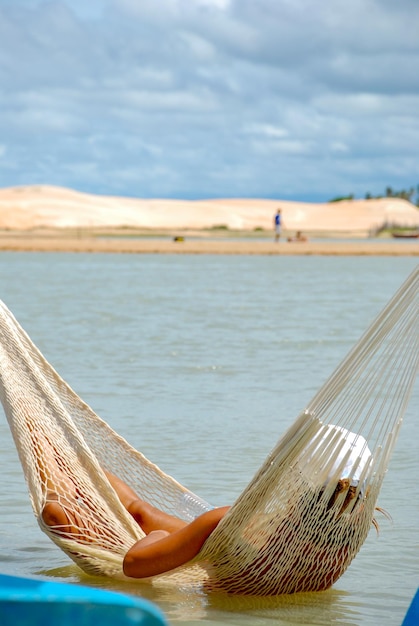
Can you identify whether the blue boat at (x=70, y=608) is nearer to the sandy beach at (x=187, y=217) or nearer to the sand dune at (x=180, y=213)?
the sandy beach at (x=187, y=217)

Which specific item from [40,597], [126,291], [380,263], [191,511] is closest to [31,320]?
[126,291]

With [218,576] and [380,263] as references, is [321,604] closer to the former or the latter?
[218,576]

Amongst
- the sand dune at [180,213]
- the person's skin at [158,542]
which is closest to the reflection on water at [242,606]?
the person's skin at [158,542]

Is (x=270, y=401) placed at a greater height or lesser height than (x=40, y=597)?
lesser

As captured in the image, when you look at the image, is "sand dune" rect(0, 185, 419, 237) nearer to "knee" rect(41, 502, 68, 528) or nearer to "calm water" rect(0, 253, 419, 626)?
"calm water" rect(0, 253, 419, 626)

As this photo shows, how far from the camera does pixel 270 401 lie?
291 inches

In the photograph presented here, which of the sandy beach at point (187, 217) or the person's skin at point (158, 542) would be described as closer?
the person's skin at point (158, 542)

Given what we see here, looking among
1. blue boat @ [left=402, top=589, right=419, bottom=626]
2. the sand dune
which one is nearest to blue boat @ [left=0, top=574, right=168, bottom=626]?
blue boat @ [left=402, top=589, right=419, bottom=626]

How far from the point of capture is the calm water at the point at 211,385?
154 inches

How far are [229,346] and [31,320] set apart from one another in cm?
301

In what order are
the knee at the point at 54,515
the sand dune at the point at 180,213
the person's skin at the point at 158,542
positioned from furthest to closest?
1. the sand dune at the point at 180,213
2. the knee at the point at 54,515
3. the person's skin at the point at 158,542

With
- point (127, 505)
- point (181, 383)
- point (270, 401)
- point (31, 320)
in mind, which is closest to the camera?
point (127, 505)

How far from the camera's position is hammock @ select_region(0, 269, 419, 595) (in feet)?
11.0

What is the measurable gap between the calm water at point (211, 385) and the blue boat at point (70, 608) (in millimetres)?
1520
